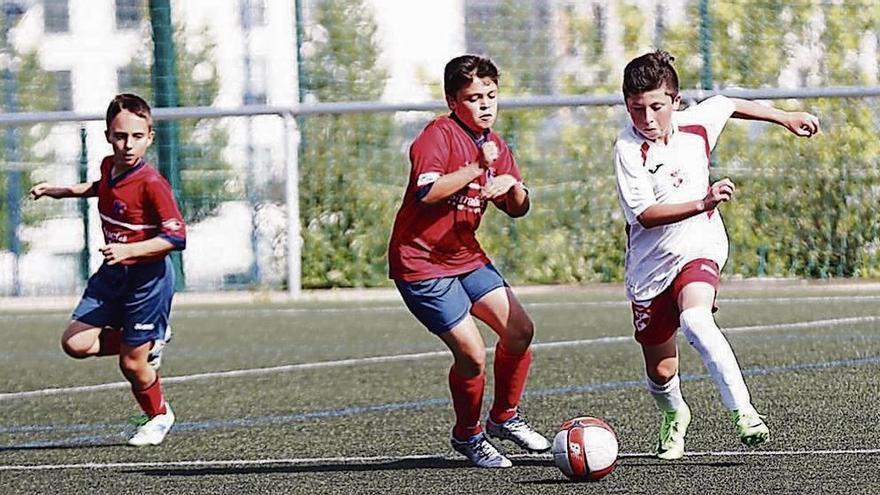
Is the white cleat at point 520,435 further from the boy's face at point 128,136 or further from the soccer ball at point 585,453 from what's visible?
the boy's face at point 128,136

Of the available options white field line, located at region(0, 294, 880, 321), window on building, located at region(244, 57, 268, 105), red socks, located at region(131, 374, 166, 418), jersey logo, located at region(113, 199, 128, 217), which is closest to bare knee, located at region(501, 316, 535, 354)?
red socks, located at region(131, 374, 166, 418)

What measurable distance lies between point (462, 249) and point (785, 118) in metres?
1.33

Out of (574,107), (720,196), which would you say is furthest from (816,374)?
(574,107)

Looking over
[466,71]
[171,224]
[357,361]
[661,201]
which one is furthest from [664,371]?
[357,361]

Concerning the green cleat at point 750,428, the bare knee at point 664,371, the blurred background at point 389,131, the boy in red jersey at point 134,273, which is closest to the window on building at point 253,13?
the blurred background at point 389,131

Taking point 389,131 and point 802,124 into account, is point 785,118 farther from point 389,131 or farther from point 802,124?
point 389,131

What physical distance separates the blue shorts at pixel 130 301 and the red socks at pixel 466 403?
5.35ft

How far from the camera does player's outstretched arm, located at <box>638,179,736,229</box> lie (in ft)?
19.3

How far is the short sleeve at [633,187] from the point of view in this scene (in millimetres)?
6336

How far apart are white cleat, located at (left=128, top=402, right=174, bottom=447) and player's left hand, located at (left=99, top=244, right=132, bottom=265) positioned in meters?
0.71

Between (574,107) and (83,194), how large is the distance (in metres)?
7.89

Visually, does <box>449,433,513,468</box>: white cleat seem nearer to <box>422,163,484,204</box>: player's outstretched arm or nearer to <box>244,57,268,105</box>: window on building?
<box>422,163,484,204</box>: player's outstretched arm

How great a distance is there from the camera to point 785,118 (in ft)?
22.2

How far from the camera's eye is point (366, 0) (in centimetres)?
1616
